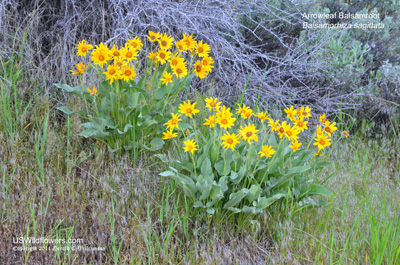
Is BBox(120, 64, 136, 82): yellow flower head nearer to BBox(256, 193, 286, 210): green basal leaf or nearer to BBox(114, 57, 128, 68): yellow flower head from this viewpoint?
BBox(114, 57, 128, 68): yellow flower head

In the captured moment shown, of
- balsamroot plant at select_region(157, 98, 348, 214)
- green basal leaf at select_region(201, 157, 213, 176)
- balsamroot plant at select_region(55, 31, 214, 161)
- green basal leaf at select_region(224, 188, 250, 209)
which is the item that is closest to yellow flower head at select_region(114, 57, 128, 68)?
balsamroot plant at select_region(55, 31, 214, 161)

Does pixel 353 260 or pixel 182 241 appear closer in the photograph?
pixel 353 260

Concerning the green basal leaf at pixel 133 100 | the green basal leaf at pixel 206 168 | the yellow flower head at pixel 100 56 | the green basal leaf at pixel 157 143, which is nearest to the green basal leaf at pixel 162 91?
the green basal leaf at pixel 133 100

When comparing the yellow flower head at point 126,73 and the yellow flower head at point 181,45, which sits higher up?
the yellow flower head at point 181,45

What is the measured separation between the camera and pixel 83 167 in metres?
2.37

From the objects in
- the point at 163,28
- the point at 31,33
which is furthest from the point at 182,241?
the point at 31,33

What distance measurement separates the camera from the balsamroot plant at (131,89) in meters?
2.20

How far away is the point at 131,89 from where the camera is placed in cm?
231

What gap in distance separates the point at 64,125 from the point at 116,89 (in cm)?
63

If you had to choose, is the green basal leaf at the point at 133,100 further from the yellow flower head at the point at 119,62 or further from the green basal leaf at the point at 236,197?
the green basal leaf at the point at 236,197

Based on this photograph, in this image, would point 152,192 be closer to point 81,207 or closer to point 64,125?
point 81,207

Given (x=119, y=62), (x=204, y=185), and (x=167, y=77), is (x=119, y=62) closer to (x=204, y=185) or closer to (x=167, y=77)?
(x=167, y=77)

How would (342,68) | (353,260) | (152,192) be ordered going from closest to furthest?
(353,260) → (152,192) → (342,68)

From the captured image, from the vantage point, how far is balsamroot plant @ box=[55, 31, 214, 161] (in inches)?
86.6
